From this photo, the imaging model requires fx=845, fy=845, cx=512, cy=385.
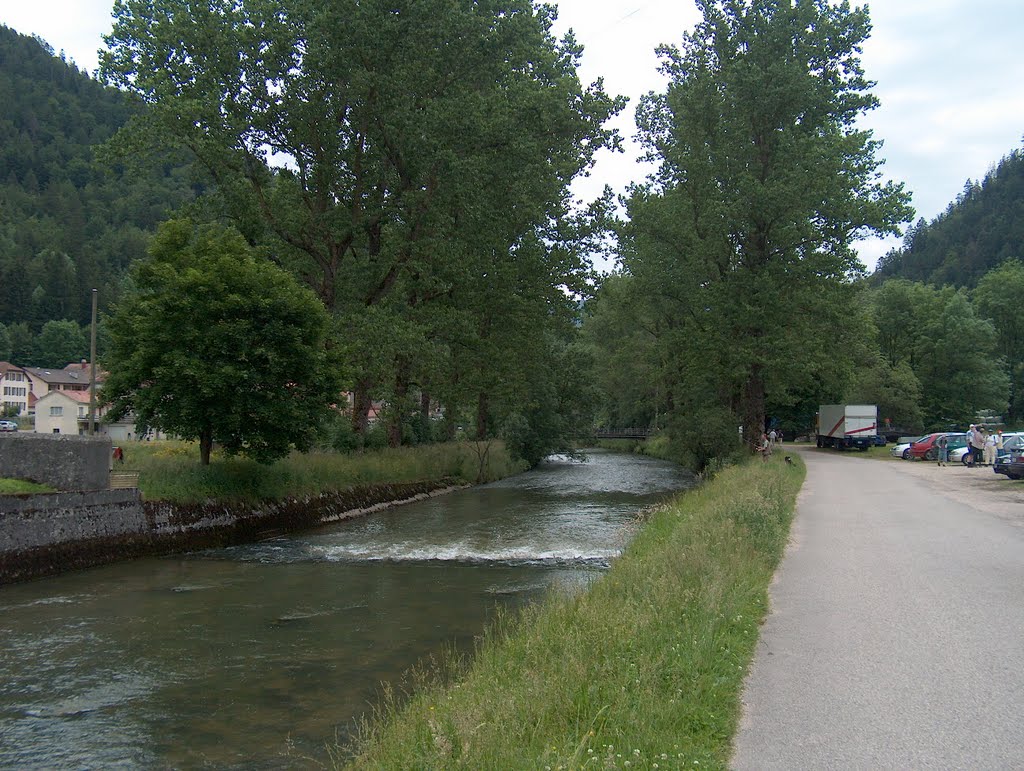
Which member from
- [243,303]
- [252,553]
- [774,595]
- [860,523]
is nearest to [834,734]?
[774,595]

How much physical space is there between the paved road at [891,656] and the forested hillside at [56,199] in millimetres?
102819

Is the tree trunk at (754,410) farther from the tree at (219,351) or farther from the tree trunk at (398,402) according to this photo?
the tree at (219,351)

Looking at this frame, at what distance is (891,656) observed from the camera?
750cm

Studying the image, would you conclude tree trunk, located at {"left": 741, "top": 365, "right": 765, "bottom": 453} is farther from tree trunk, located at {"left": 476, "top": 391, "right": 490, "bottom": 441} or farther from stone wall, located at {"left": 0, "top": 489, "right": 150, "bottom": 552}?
stone wall, located at {"left": 0, "top": 489, "right": 150, "bottom": 552}

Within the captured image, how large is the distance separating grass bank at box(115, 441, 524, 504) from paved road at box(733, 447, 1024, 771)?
45.8 ft

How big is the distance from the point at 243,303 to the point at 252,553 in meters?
6.13

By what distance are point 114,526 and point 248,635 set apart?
779 cm

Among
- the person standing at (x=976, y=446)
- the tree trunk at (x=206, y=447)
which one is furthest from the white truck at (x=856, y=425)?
the tree trunk at (x=206, y=447)

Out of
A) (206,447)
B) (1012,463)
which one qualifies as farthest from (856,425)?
(206,447)

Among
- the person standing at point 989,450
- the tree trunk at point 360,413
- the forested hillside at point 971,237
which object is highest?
the forested hillside at point 971,237

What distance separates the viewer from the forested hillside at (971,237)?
14825 cm

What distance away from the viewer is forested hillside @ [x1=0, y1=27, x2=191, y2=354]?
11975 cm

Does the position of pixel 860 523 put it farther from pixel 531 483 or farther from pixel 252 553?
pixel 531 483

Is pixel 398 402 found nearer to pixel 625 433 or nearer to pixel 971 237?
pixel 625 433
